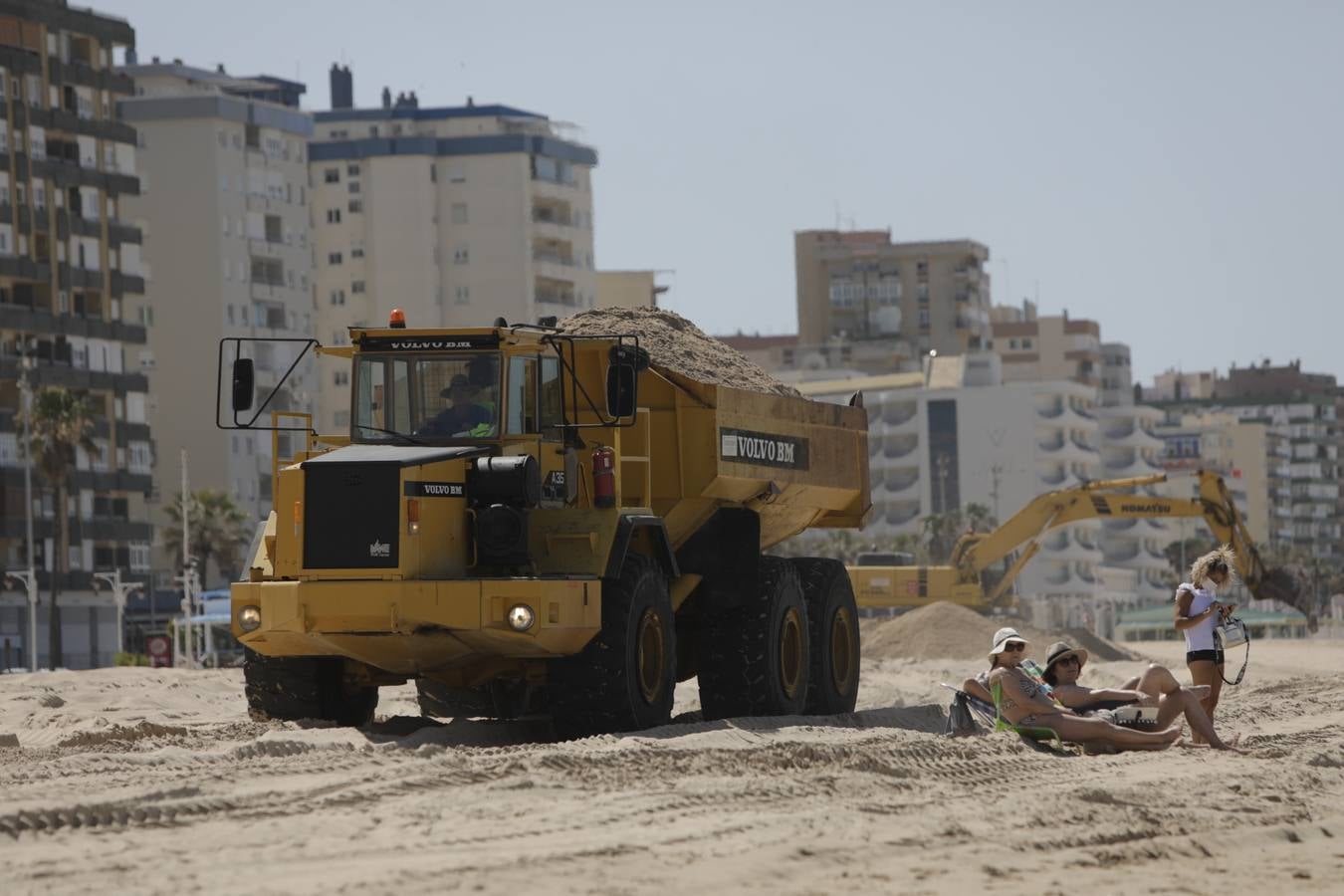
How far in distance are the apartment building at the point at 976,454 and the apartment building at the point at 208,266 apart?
45.0 meters

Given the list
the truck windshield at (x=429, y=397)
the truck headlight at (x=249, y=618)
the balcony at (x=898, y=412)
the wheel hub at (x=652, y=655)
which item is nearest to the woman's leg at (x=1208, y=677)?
the wheel hub at (x=652, y=655)

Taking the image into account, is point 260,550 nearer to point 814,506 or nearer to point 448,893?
point 814,506

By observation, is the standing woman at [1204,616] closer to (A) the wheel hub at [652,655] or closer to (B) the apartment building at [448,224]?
(A) the wheel hub at [652,655]

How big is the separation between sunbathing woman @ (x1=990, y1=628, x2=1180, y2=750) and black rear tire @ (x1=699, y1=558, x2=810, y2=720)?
11.0 feet

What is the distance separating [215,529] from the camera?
93.8 m

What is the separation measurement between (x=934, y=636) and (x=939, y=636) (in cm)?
9

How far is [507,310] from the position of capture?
400ft

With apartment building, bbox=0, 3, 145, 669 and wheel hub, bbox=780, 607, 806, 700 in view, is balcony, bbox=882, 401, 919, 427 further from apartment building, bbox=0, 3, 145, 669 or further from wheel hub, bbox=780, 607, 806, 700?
wheel hub, bbox=780, 607, 806, 700

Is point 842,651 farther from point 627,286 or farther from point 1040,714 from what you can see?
point 627,286

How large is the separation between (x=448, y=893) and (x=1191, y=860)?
11.8 feet

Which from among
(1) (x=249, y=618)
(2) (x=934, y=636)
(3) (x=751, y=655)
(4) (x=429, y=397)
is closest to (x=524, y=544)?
(4) (x=429, y=397)

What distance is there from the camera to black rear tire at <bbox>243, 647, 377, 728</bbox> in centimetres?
1777

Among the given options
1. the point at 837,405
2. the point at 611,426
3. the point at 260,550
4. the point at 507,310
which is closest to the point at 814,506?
the point at 837,405

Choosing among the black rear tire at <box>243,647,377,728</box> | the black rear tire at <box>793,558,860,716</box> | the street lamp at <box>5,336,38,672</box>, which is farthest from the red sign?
the black rear tire at <box>243,647,377,728</box>
